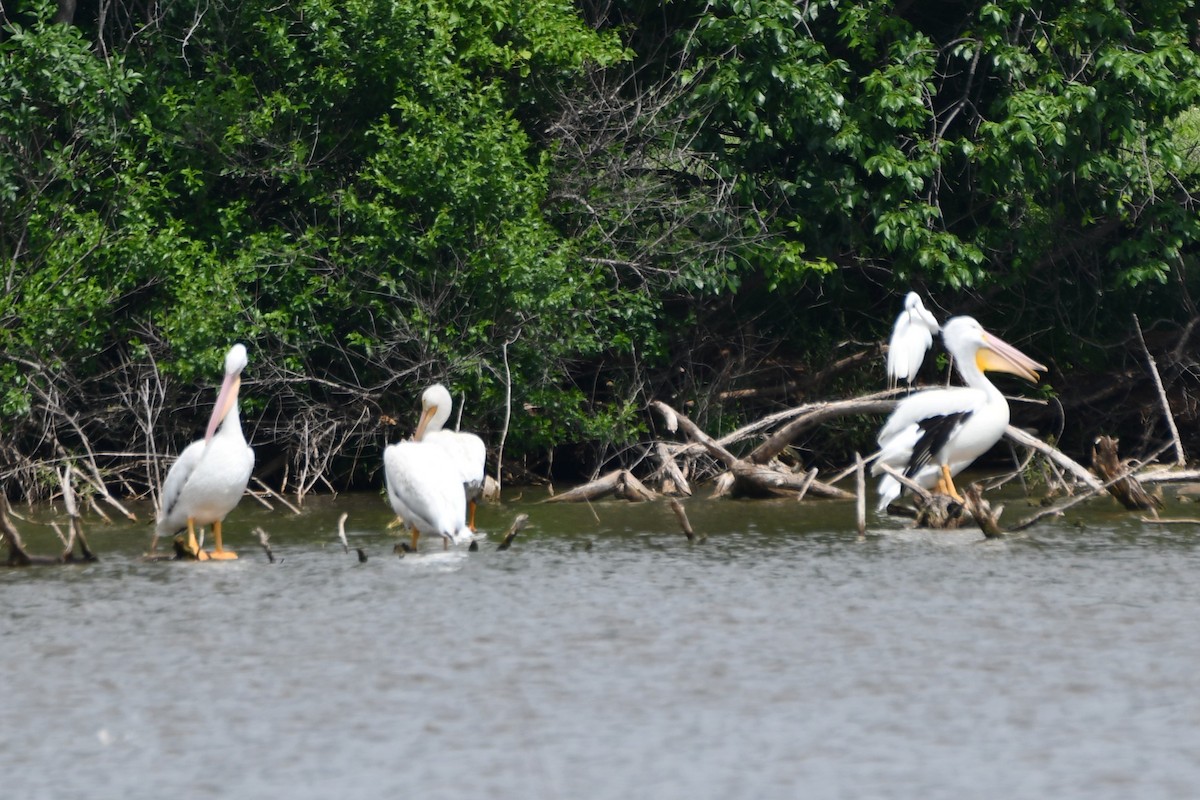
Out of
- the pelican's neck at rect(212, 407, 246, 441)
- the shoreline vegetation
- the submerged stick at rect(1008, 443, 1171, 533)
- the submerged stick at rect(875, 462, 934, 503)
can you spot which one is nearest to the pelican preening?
the pelican's neck at rect(212, 407, 246, 441)

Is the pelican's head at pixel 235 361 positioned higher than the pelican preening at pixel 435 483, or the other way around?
the pelican's head at pixel 235 361

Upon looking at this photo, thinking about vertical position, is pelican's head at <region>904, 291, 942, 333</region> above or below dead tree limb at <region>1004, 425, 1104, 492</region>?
above

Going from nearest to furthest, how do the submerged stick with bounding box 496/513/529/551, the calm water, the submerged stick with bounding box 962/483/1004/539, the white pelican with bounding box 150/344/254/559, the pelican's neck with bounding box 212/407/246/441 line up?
the calm water
the submerged stick with bounding box 496/513/529/551
the submerged stick with bounding box 962/483/1004/539
the white pelican with bounding box 150/344/254/559
the pelican's neck with bounding box 212/407/246/441

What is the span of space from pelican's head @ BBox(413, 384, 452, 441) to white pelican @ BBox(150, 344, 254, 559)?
1772 millimetres

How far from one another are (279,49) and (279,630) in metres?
6.46

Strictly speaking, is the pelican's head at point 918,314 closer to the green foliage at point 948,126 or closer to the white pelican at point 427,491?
the green foliage at point 948,126

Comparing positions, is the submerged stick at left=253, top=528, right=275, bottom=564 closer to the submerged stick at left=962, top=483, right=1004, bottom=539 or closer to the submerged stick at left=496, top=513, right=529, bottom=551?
the submerged stick at left=496, top=513, right=529, bottom=551

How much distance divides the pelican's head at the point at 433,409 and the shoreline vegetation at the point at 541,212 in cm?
90

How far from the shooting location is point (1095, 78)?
1412cm

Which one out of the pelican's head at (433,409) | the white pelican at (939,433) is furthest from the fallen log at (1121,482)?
the pelican's head at (433,409)

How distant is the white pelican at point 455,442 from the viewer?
1119 centimetres

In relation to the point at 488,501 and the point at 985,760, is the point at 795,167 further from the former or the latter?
the point at 985,760

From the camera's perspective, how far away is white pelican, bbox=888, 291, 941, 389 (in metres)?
13.5

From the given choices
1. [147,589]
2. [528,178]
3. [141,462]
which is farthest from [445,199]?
[147,589]
